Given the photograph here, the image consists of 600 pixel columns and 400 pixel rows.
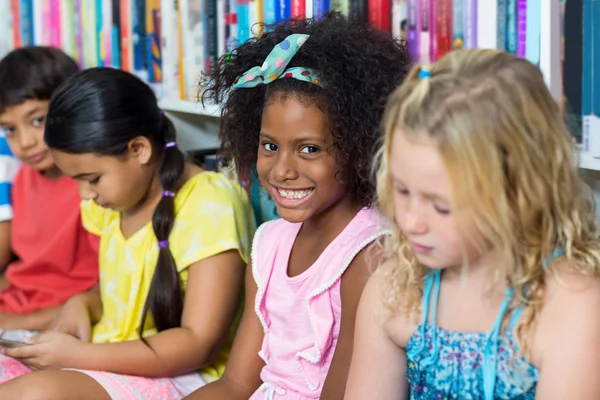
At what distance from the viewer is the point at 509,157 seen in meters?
0.80

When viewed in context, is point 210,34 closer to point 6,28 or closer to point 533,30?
point 533,30

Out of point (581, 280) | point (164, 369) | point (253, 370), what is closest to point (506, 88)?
point (581, 280)

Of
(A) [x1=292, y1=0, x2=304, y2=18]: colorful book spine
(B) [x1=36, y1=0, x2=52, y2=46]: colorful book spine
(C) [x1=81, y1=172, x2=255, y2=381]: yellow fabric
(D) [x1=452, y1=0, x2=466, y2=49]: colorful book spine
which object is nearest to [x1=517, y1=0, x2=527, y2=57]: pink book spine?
(D) [x1=452, y1=0, x2=466, y2=49]: colorful book spine

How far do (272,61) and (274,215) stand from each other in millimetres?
505

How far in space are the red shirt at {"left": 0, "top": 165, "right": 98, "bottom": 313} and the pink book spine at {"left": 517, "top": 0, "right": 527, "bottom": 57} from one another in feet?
3.22

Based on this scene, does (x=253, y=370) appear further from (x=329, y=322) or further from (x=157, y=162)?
(x=157, y=162)

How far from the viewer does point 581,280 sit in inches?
32.7

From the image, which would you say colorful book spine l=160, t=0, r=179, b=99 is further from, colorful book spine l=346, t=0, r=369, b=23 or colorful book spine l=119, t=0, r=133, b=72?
colorful book spine l=346, t=0, r=369, b=23

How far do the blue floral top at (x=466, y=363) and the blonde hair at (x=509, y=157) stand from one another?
0.09 ft

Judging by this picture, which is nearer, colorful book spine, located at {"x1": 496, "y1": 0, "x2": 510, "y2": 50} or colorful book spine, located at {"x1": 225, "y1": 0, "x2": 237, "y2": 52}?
colorful book spine, located at {"x1": 496, "y1": 0, "x2": 510, "y2": 50}

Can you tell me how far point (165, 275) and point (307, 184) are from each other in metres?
0.38

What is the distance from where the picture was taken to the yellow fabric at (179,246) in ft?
4.65

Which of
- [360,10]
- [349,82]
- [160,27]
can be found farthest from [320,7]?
[160,27]

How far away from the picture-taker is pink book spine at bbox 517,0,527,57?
1.09 m
